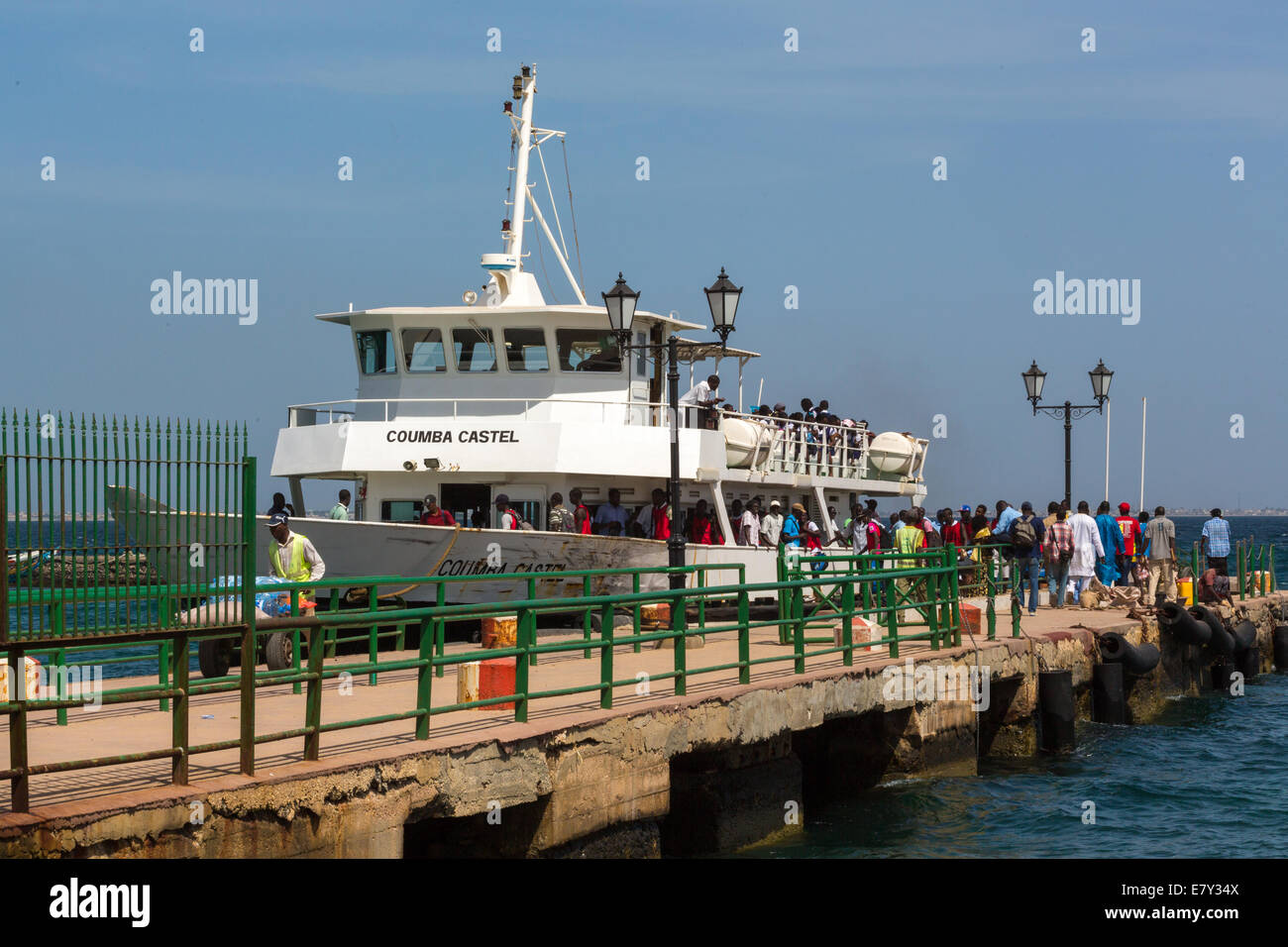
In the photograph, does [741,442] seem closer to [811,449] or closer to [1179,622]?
[811,449]

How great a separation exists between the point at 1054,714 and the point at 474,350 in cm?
957

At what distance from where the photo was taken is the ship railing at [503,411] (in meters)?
20.3

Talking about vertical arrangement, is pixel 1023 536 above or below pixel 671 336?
below

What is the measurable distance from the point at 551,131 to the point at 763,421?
578 cm

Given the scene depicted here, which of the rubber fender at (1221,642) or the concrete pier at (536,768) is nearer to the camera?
the concrete pier at (536,768)

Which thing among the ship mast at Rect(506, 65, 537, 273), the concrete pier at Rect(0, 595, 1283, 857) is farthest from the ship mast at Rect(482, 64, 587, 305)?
the concrete pier at Rect(0, 595, 1283, 857)

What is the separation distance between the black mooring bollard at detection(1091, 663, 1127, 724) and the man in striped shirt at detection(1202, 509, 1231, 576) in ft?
20.8

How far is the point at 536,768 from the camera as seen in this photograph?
365 inches

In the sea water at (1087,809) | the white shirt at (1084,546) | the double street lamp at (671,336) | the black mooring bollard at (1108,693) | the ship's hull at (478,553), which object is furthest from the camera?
the white shirt at (1084,546)

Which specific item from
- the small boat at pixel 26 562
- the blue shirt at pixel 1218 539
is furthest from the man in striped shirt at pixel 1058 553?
the small boat at pixel 26 562

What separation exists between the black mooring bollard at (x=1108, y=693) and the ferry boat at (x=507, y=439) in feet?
16.0

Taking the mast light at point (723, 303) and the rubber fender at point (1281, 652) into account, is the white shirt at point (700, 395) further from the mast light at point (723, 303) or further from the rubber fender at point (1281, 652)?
the rubber fender at point (1281, 652)

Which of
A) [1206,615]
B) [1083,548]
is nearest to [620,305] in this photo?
[1083,548]
